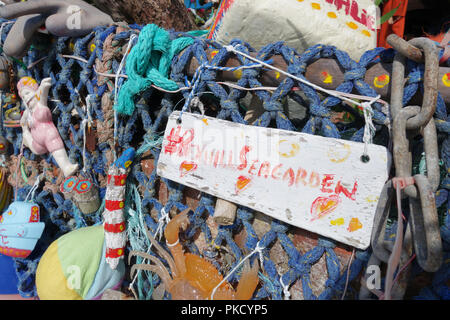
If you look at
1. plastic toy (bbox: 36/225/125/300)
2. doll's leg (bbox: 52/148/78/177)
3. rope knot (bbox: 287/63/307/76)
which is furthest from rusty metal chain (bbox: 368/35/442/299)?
doll's leg (bbox: 52/148/78/177)

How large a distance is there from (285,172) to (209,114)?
0.31 m

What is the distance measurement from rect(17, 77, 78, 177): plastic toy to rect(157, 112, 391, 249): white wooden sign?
42cm

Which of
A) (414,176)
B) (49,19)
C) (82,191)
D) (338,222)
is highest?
(49,19)

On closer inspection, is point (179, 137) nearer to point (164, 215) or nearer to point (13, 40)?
point (164, 215)

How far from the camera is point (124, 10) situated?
1.01 m

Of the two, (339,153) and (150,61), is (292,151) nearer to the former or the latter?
(339,153)

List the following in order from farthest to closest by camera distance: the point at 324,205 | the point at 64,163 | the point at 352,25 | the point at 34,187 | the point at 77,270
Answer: the point at 34,187 < the point at 64,163 < the point at 77,270 < the point at 352,25 < the point at 324,205

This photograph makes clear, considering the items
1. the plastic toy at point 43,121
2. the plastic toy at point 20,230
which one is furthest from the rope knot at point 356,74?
the plastic toy at point 20,230

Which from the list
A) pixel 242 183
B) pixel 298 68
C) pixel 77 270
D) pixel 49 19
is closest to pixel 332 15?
pixel 298 68

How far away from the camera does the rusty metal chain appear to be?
0.47m

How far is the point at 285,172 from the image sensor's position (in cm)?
61

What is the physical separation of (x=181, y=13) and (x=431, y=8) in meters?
0.96

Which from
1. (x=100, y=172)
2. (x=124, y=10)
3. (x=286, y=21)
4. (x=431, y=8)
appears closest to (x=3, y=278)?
(x=100, y=172)

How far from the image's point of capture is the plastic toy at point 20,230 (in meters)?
0.96
